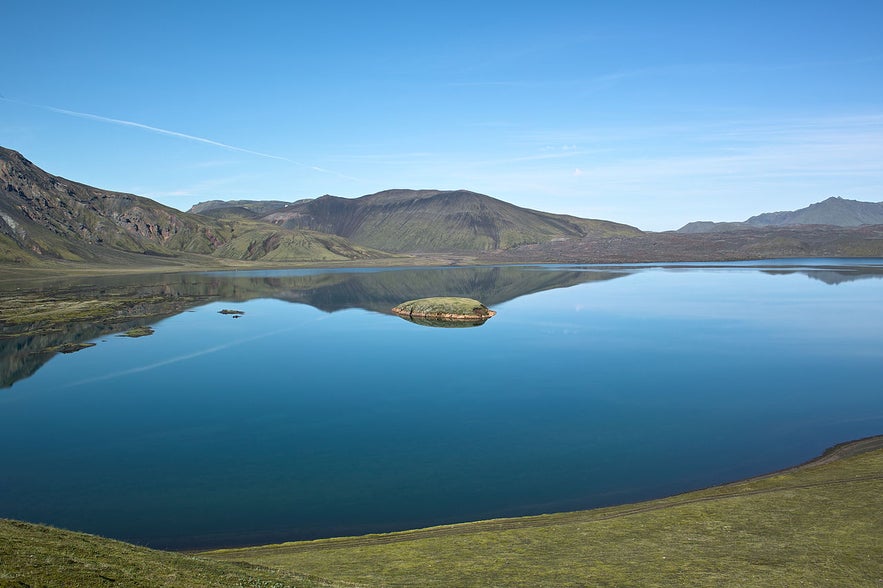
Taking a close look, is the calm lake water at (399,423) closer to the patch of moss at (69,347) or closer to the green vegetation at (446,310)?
the patch of moss at (69,347)

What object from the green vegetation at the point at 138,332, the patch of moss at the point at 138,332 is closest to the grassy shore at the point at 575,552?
the green vegetation at the point at 138,332

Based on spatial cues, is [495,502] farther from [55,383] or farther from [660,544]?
[55,383]

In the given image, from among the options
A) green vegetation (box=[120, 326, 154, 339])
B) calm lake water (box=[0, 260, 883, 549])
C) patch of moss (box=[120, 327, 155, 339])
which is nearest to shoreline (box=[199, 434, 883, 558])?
calm lake water (box=[0, 260, 883, 549])

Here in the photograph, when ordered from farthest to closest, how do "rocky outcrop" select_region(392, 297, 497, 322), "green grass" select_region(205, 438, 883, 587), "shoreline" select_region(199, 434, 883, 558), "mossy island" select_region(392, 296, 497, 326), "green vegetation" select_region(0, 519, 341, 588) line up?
"rocky outcrop" select_region(392, 297, 497, 322), "mossy island" select_region(392, 296, 497, 326), "shoreline" select_region(199, 434, 883, 558), "green grass" select_region(205, 438, 883, 587), "green vegetation" select_region(0, 519, 341, 588)

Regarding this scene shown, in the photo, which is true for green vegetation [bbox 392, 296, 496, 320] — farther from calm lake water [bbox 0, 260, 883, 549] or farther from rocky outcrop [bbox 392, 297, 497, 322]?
calm lake water [bbox 0, 260, 883, 549]

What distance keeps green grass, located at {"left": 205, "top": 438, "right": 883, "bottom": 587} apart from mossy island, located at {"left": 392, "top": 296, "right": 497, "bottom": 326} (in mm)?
107179

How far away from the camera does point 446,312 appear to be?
6048 inches

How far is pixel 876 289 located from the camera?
200 metres

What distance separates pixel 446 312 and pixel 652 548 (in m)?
124

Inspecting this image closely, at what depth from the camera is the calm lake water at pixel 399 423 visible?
41.8 metres

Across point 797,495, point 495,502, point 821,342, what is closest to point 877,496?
point 797,495

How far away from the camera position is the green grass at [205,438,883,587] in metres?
26.3

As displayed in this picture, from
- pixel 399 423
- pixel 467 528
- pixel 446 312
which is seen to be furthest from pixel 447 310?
pixel 467 528

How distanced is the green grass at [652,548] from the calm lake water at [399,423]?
5019 millimetres
